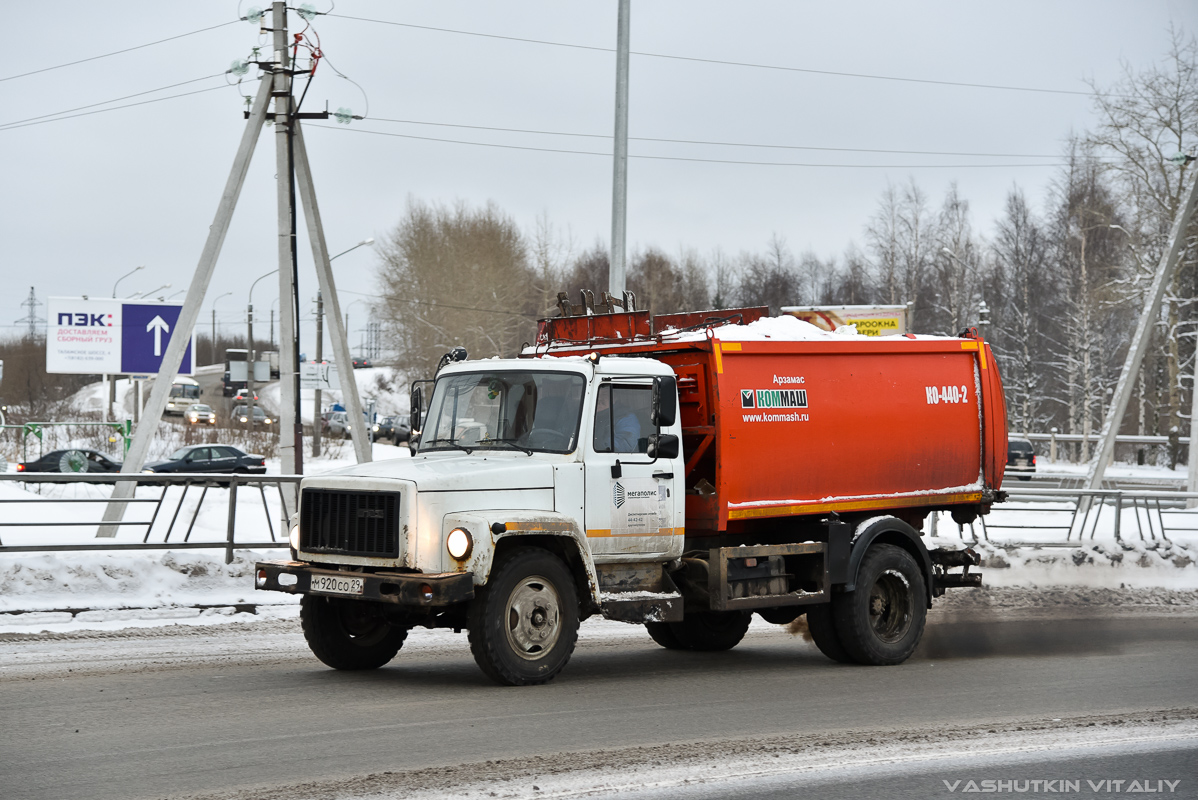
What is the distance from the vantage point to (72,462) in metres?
37.0

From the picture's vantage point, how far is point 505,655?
8.21m

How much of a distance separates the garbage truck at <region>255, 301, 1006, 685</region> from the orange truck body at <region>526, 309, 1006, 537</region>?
0.02 m

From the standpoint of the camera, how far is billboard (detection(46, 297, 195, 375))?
148ft

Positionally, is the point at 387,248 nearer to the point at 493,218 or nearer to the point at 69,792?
the point at 493,218

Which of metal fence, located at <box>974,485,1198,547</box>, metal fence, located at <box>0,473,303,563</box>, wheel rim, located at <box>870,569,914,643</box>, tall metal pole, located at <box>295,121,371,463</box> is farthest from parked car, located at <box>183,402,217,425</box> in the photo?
wheel rim, located at <box>870,569,914,643</box>

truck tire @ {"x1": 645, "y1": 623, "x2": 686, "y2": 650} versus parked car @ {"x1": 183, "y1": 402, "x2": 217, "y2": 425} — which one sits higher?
parked car @ {"x1": 183, "y1": 402, "x2": 217, "y2": 425}

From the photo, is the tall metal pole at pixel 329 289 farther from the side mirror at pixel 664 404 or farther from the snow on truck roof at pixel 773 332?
the side mirror at pixel 664 404

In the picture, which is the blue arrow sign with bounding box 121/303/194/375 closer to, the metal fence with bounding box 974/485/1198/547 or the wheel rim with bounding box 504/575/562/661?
the metal fence with bounding box 974/485/1198/547

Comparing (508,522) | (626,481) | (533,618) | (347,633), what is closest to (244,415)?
(347,633)

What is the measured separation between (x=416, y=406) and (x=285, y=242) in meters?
10.8

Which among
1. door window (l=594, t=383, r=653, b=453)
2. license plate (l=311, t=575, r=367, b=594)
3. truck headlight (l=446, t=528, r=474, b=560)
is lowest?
license plate (l=311, t=575, r=367, b=594)

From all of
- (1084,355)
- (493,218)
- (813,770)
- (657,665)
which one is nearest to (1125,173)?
(1084,355)

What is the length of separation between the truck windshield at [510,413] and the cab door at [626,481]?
0.67 feet

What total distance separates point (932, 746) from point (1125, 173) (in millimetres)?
44981
